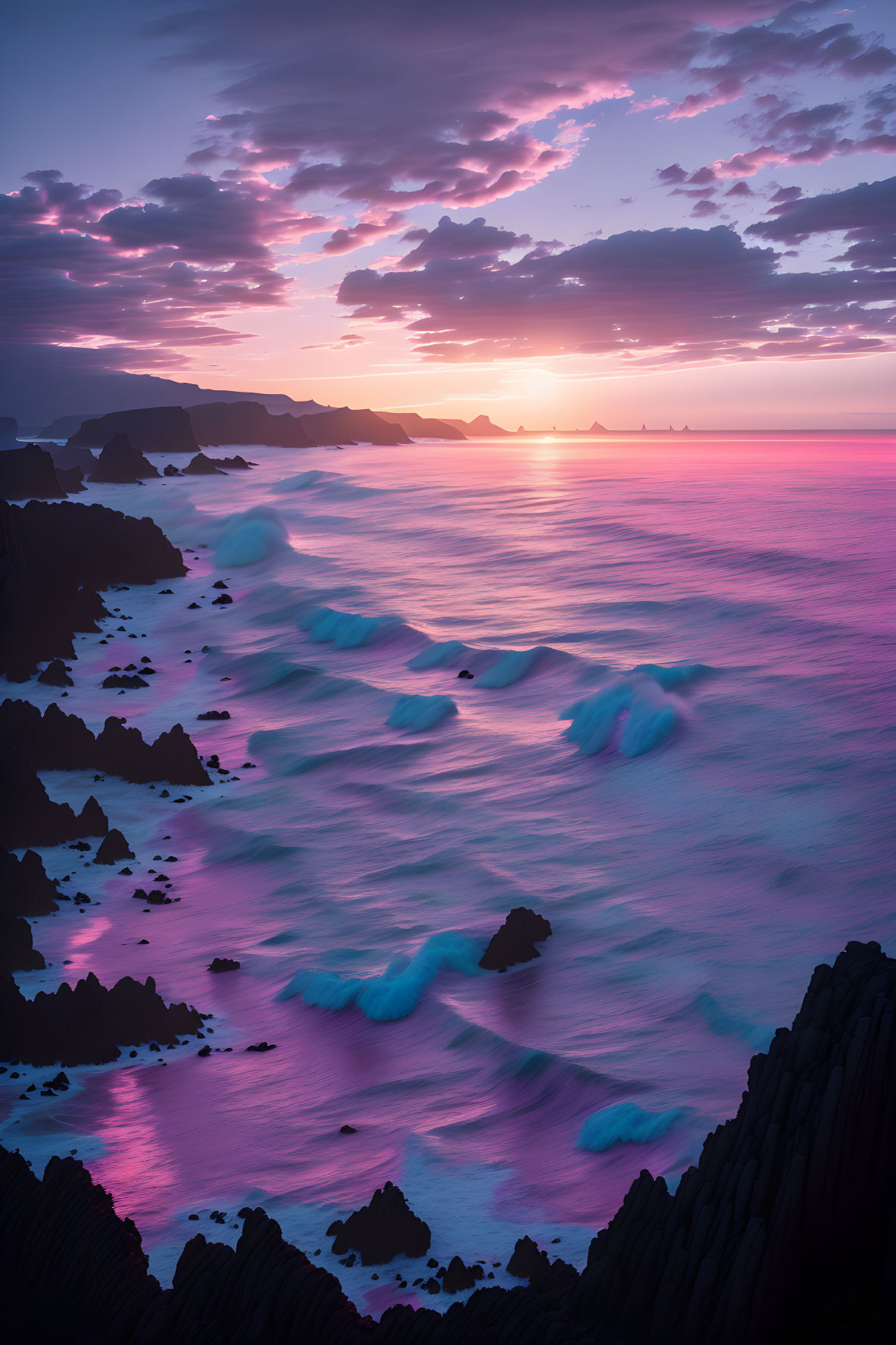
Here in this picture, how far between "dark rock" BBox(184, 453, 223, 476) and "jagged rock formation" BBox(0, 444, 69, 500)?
39.2 meters

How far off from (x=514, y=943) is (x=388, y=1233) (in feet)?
24.3

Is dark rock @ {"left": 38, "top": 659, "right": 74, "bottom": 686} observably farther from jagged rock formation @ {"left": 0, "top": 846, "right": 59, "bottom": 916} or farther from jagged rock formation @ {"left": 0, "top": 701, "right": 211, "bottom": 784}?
jagged rock formation @ {"left": 0, "top": 846, "right": 59, "bottom": 916}

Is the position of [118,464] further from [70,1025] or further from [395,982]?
[395,982]

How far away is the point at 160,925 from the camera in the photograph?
2014 centimetres

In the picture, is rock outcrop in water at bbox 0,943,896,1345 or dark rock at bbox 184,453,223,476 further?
dark rock at bbox 184,453,223,476

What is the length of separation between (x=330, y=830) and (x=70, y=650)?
23022 mm

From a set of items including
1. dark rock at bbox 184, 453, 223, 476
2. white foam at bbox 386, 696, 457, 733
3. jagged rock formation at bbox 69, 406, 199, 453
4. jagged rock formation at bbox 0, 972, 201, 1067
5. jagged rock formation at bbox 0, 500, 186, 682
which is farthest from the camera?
jagged rock formation at bbox 69, 406, 199, 453

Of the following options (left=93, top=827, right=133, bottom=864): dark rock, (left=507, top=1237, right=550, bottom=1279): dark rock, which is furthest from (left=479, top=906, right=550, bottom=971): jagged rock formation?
(left=93, top=827, right=133, bottom=864): dark rock

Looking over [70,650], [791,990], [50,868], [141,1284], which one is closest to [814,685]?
[791,990]

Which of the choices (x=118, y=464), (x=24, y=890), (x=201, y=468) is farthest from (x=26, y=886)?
(x=201, y=468)

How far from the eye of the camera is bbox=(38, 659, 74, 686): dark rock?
39031 millimetres

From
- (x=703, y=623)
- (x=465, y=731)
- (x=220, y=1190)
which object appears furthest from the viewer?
(x=703, y=623)

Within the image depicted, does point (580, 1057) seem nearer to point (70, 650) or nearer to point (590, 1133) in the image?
point (590, 1133)

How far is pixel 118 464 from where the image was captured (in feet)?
385
